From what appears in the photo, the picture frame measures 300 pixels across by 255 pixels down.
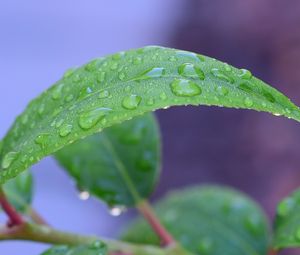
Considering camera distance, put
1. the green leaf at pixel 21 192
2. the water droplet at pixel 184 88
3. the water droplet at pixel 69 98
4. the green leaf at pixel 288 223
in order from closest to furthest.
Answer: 1. the water droplet at pixel 184 88
2. the water droplet at pixel 69 98
3. the green leaf at pixel 288 223
4. the green leaf at pixel 21 192

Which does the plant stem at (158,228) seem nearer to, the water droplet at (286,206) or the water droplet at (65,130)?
the water droplet at (286,206)

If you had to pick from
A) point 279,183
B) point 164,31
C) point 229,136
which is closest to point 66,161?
point 279,183

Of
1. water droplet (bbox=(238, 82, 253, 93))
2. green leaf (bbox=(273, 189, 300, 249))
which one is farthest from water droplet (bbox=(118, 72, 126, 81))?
green leaf (bbox=(273, 189, 300, 249))

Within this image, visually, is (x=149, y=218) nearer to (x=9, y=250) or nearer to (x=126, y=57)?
(x=126, y=57)

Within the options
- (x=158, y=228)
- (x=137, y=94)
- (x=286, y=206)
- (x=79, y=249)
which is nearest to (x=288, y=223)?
(x=286, y=206)

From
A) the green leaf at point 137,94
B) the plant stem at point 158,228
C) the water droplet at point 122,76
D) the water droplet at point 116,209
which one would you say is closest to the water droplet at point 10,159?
the green leaf at point 137,94

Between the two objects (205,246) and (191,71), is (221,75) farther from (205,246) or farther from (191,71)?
(205,246)

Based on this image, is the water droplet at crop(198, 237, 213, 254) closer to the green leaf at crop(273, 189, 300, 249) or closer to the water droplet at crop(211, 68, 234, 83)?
the green leaf at crop(273, 189, 300, 249)
